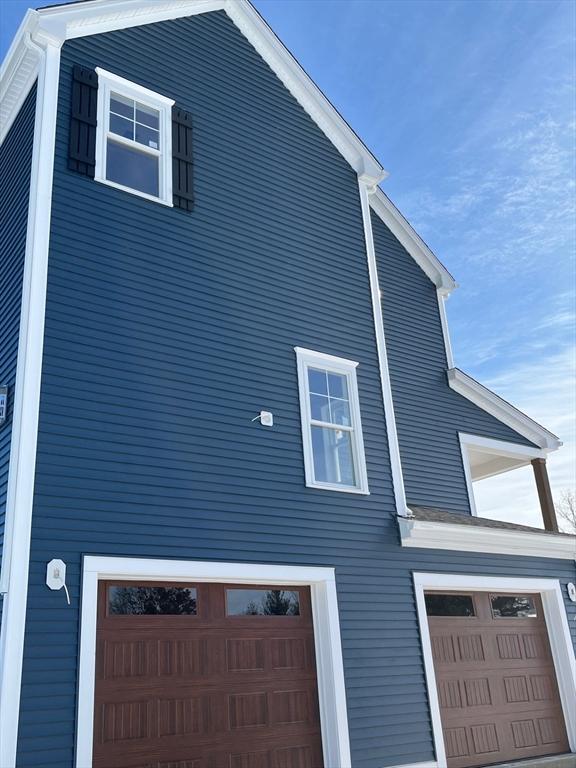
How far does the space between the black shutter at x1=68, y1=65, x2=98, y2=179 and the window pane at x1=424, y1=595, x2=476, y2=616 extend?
6.67 metres

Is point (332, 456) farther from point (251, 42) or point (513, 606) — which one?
point (251, 42)

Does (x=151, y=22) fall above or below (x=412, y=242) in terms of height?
above

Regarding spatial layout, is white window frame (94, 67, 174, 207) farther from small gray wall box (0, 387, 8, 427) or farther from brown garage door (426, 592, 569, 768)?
brown garage door (426, 592, 569, 768)

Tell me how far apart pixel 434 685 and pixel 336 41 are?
9.63 meters

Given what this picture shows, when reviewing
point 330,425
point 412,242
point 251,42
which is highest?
point 251,42

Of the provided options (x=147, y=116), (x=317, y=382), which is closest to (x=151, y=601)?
(x=317, y=382)

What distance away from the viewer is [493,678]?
10.0 m

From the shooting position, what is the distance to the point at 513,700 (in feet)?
33.2

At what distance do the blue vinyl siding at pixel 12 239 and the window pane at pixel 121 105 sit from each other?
0.87 m

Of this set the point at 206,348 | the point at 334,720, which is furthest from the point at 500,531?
the point at 206,348

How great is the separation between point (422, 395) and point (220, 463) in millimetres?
4985

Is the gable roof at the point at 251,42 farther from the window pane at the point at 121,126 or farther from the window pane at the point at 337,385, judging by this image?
the window pane at the point at 337,385

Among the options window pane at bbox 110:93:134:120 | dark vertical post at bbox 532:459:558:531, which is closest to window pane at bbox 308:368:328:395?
window pane at bbox 110:93:134:120

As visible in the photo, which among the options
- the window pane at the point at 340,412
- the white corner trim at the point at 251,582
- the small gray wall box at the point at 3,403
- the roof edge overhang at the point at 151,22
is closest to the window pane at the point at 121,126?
the roof edge overhang at the point at 151,22
